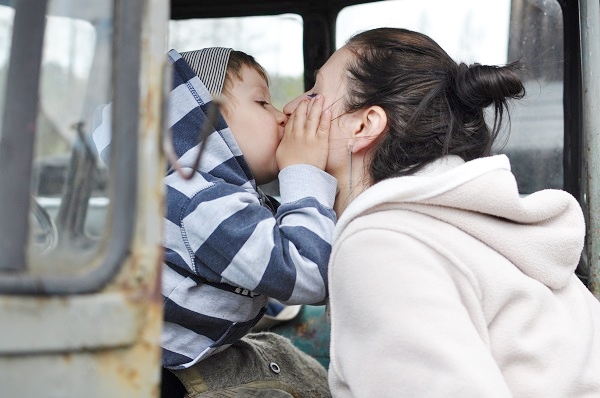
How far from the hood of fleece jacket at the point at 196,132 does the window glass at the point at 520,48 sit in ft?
3.02

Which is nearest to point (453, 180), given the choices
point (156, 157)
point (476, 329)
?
point (476, 329)

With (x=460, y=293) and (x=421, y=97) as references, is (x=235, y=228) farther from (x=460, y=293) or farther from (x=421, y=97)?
(x=421, y=97)

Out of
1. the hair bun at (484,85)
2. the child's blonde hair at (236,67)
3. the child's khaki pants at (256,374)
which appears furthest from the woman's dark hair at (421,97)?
the child's khaki pants at (256,374)

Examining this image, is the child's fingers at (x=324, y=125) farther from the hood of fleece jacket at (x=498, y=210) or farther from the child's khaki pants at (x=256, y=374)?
the child's khaki pants at (x=256, y=374)

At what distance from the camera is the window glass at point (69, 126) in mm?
1029

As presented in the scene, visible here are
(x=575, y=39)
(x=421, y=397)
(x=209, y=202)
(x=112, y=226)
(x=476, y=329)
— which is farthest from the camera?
(x=575, y=39)

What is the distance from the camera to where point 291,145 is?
190 cm

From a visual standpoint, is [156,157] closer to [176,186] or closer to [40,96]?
[40,96]

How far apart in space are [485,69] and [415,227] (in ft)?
1.96

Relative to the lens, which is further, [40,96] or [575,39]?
[575,39]

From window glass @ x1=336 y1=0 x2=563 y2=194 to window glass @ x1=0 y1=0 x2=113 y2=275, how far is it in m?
1.60

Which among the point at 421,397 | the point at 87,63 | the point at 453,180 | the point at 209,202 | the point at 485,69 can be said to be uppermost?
the point at 87,63

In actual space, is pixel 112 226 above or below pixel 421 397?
above

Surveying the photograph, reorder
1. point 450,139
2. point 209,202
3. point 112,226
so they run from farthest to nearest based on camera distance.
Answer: point 450,139 → point 209,202 → point 112,226
